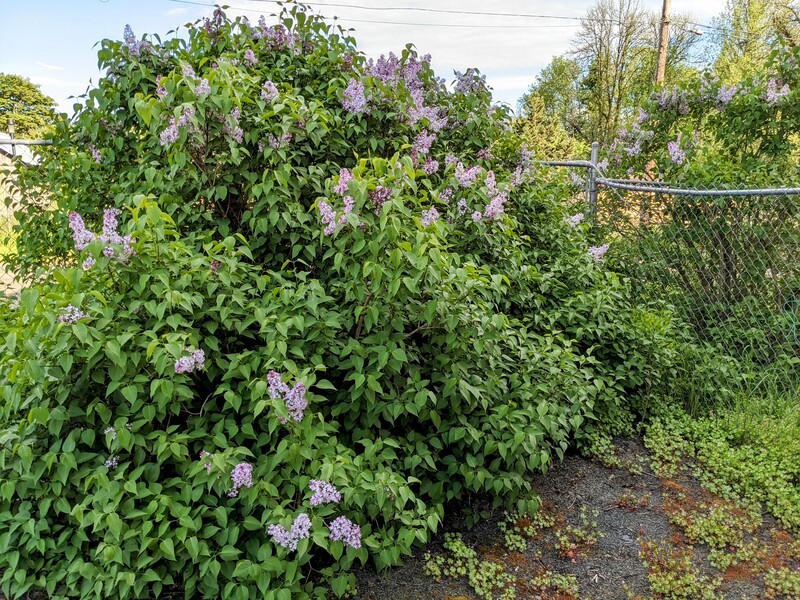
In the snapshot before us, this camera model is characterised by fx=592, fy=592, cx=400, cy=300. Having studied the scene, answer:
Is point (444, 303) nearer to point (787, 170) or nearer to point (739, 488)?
point (739, 488)

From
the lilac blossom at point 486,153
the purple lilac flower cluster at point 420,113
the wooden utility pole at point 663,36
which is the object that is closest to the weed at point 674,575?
the purple lilac flower cluster at point 420,113

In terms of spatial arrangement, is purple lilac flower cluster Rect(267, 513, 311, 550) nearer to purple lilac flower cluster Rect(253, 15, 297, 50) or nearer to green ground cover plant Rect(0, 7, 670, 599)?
green ground cover plant Rect(0, 7, 670, 599)

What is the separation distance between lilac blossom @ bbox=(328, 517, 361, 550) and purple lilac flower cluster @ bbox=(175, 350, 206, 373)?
0.72m

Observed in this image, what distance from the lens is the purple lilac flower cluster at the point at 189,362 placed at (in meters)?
2.01

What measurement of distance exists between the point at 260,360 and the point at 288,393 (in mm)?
249

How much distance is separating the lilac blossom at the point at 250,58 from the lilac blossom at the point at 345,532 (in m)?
2.35

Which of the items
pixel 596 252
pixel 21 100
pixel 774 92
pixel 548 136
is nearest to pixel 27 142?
pixel 596 252

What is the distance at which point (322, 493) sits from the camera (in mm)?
1990

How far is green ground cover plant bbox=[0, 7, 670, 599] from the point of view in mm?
2037

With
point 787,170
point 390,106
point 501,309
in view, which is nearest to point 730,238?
point 787,170

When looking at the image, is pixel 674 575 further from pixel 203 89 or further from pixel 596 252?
pixel 203 89

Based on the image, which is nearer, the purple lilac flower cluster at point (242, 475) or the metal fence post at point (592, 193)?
the purple lilac flower cluster at point (242, 475)

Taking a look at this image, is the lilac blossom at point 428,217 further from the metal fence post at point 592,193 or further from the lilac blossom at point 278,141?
the metal fence post at point 592,193

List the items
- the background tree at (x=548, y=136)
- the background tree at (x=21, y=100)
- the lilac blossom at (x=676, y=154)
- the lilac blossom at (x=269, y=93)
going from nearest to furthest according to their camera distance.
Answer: the lilac blossom at (x=269, y=93) → the lilac blossom at (x=676, y=154) → the background tree at (x=548, y=136) → the background tree at (x=21, y=100)
